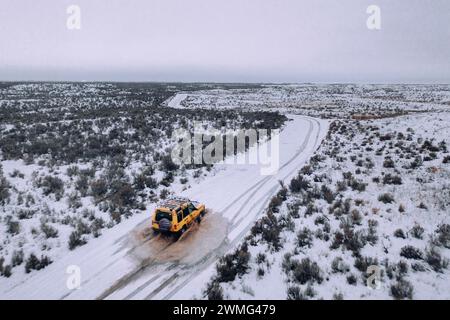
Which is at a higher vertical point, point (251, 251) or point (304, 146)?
point (304, 146)

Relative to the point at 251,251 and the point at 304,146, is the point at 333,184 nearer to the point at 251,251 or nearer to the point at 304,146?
the point at 251,251

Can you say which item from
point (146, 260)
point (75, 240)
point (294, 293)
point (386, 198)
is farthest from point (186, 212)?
point (386, 198)

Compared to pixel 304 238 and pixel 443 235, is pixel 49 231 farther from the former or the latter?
pixel 443 235

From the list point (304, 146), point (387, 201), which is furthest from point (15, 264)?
point (304, 146)

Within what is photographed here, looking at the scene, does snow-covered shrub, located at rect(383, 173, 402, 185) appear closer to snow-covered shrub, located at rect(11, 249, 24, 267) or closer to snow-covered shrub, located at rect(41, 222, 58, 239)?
snow-covered shrub, located at rect(41, 222, 58, 239)

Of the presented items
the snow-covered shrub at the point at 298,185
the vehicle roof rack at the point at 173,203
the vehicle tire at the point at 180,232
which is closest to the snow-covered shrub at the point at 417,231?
the snow-covered shrub at the point at 298,185

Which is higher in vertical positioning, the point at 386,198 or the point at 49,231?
the point at 386,198
